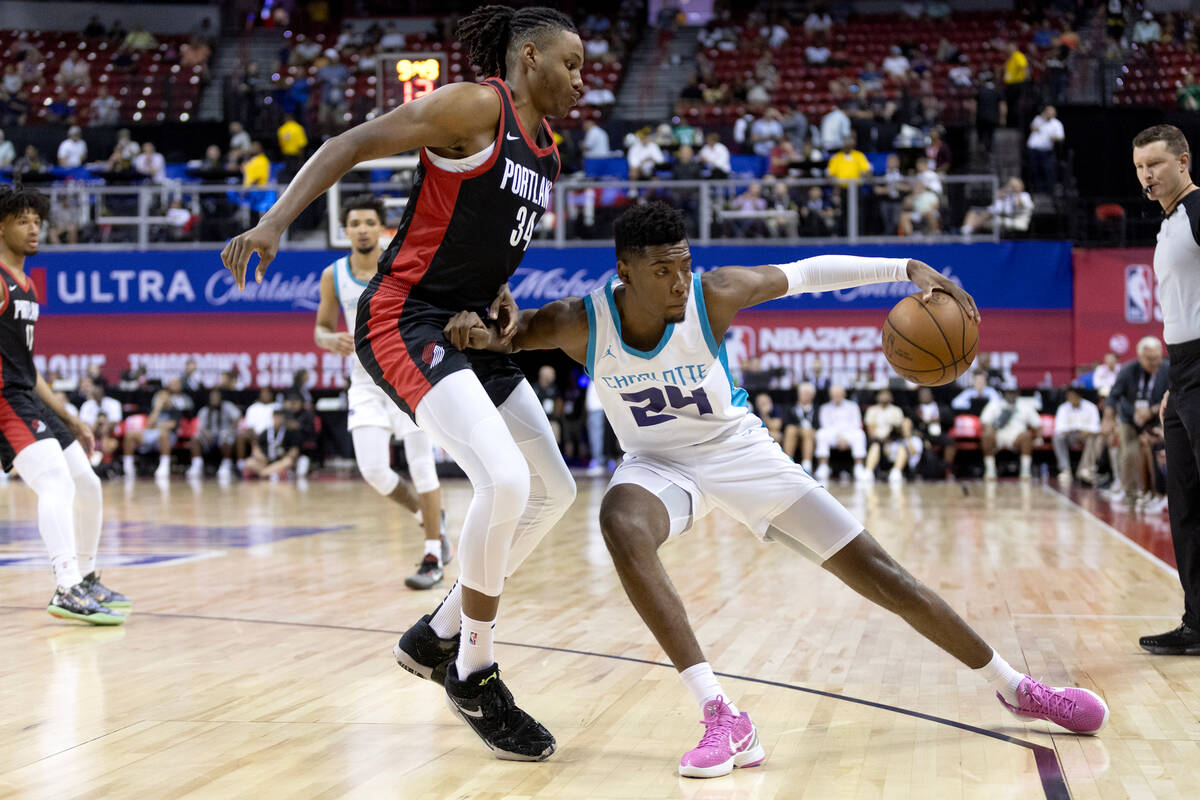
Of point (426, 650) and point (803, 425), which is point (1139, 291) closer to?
point (803, 425)

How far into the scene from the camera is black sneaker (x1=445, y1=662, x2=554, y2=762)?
141 inches

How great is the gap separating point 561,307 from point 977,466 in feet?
43.4

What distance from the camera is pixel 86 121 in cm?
2220

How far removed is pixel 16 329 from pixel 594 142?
14024mm

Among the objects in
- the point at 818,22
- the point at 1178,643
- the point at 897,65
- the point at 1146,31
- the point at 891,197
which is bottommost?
the point at 1178,643

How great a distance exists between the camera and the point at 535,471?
3992mm

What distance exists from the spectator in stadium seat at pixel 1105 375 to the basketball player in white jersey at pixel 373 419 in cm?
1074

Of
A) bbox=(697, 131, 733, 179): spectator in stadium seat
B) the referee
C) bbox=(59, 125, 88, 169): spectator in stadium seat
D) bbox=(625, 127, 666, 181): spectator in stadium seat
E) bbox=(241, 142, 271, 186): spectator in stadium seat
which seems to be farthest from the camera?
bbox=(59, 125, 88, 169): spectator in stadium seat

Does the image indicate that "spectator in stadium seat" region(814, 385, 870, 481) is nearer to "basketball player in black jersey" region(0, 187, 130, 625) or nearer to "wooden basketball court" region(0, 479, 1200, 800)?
"wooden basketball court" region(0, 479, 1200, 800)

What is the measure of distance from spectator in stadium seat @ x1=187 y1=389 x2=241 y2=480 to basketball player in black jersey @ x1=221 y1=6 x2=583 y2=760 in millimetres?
13710

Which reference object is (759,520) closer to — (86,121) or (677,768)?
(677,768)

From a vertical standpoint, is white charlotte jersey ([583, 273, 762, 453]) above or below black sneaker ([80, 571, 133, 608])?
above

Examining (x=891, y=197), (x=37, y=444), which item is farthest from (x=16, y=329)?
(x=891, y=197)

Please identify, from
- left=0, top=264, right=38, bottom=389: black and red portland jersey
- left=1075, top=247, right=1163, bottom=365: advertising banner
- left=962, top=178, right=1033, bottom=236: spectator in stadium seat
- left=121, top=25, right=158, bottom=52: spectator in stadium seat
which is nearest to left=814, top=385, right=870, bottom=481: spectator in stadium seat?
left=962, top=178, right=1033, bottom=236: spectator in stadium seat
